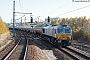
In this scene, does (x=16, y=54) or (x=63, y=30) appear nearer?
(x=16, y=54)

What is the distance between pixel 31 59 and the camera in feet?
62.1

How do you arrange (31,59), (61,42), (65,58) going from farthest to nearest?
(61,42), (65,58), (31,59)

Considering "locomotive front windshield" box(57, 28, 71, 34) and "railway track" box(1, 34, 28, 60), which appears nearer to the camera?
"railway track" box(1, 34, 28, 60)

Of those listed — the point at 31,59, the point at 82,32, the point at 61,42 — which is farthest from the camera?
the point at 82,32

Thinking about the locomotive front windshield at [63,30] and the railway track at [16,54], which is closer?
the railway track at [16,54]

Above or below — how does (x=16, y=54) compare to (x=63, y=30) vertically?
below

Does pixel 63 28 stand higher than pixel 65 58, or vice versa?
pixel 63 28

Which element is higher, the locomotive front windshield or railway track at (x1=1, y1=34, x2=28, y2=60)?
the locomotive front windshield

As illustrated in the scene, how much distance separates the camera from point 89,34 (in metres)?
43.3

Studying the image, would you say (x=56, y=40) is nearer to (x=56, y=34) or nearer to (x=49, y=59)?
(x=56, y=34)

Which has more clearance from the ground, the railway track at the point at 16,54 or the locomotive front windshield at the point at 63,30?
the locomotive front windshield at the point at 63,30

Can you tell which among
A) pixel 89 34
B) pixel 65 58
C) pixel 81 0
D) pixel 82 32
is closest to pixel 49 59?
pixel 65 58

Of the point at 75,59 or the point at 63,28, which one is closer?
the point at 75,59

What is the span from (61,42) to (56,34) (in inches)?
51.7
